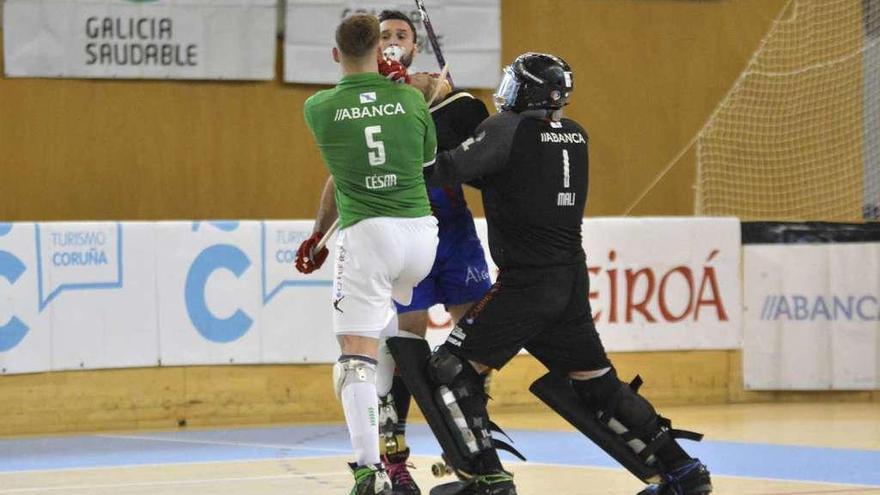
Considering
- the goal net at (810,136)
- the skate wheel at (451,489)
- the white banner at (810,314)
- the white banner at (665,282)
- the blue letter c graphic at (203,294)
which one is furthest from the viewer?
the goal net at (810,136)

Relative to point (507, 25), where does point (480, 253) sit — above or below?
below

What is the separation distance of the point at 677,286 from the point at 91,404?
434 cm

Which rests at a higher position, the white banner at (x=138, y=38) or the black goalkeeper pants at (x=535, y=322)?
the white banner at (x=138, y=38)

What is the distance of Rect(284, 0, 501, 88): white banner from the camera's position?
42.1 ft

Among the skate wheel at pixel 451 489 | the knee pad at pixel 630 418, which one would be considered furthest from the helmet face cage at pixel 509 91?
the skate wheel at pixel 451 489

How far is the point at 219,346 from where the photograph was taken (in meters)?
10.2

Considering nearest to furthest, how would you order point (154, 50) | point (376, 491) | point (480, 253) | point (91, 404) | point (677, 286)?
point (376, 491) → point (480, 253) → point (91, 404) → point (677, 286) → point (154, 50)

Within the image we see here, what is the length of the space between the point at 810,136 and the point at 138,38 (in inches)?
240

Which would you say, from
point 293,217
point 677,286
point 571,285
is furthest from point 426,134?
point 293,217

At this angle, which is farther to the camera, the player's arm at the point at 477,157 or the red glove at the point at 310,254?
the red glove at the point at 310,254

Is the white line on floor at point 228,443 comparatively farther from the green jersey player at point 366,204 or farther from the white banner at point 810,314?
the white banner at point 810,314

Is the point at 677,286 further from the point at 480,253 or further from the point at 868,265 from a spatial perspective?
the point at 480,253

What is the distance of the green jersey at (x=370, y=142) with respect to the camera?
20.8ft

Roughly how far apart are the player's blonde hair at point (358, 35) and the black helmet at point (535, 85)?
671 mm
